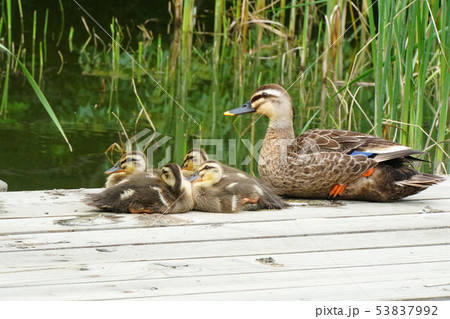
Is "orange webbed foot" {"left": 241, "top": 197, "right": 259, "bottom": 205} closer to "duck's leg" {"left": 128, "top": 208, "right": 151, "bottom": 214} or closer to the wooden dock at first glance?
the wooden dock

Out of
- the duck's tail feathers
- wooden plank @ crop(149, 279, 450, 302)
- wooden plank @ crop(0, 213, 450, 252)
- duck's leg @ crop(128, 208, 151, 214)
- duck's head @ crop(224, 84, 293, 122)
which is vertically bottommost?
wooden plank @ crop(149, 279, 450, 302)

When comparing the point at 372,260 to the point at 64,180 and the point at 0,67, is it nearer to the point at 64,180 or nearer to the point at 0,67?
the point at 64,180

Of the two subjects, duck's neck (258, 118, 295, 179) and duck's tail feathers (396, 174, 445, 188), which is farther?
duck's neck (258, 118, 295, 179)

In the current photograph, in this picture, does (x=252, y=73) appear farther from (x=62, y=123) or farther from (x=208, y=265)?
(x=208, y=265)

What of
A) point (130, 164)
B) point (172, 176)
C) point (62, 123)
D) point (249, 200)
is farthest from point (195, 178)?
point (62, 123)

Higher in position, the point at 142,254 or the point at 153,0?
the point at 153,0

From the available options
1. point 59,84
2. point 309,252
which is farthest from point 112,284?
point 59,84

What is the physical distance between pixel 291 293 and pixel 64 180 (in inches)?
141

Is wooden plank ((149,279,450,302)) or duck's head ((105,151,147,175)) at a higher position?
duck's head ((105,151,147,175))

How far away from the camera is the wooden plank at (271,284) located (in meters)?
2.64

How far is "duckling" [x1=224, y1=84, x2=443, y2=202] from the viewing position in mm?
4094

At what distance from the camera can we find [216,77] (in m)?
9.34

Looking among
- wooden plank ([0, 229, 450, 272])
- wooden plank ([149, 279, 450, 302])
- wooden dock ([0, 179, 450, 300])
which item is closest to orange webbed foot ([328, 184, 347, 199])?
wooden dock ([0, 179, 450, 300])

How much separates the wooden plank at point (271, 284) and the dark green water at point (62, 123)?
3.17m
